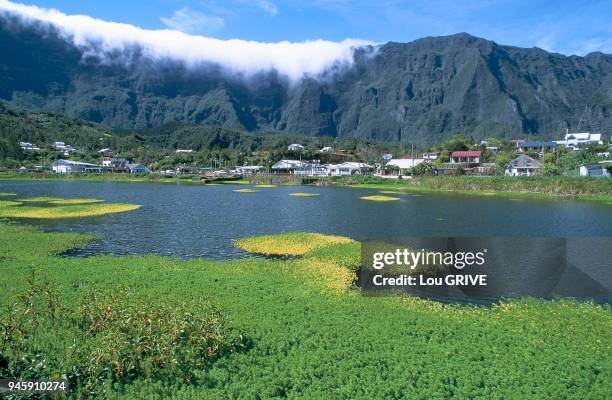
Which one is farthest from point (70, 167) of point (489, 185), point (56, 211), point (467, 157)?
point (489, 185)

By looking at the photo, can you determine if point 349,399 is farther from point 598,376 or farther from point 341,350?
point 598,376

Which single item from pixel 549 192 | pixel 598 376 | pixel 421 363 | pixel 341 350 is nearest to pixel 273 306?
pixel 341 350

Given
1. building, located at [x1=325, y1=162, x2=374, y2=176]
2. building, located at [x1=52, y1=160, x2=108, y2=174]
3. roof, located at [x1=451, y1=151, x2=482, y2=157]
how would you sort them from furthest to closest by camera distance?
1. building, located at [x1=325, y1=162, x2=374, y2=176]
2. building, located at [x1=52, y1=160, x2=108, y2=174]
3. roof, located at [x1=451, y1=151, x2=482, y2=157]

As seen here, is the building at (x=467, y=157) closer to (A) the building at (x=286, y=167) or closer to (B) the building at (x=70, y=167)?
(A) the building at (x=286, y=167)

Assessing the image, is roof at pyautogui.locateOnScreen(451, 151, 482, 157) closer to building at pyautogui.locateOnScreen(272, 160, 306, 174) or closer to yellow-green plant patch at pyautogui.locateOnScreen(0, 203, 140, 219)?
building at pyautogui.locateOnScreen(272, 160, 306, 174)

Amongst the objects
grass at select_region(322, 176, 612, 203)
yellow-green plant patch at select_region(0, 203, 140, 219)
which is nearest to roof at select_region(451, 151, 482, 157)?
grass at select_region(322, 176, 612, 203)
